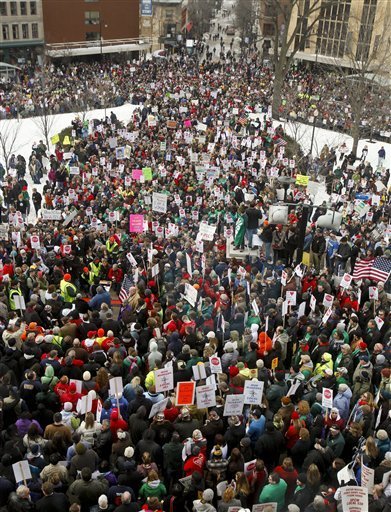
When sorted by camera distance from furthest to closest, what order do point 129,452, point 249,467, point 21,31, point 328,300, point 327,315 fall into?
point 21,31 < point 328,300 < point 327,315 < point 249,467 < point 129,452

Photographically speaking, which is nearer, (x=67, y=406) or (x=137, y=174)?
(x=67, y=406)

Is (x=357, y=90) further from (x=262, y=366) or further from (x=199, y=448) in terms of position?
(x=199, y=448)

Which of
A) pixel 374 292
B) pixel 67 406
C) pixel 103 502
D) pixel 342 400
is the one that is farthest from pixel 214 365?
pixel 374 292

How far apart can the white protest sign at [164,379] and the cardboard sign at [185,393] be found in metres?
0.28

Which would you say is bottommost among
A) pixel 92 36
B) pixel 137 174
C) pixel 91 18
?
pixel 137 174

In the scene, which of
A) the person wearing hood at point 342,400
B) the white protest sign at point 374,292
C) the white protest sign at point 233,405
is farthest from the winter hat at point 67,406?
the white protest sign at point 374,292

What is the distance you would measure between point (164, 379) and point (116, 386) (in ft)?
2.54

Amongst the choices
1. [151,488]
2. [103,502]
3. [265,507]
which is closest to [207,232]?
[151,488]

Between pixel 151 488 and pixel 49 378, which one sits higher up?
pixel 49 378

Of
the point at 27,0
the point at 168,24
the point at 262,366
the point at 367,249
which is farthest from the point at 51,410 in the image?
the point at 168,24

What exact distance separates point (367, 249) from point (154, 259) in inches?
223

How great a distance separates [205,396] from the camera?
898cm

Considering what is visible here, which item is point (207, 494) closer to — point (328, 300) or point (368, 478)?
point (368, 478)

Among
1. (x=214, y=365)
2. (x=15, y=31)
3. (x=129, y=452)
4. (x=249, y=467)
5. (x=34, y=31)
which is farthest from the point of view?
(x=34, y=31)
